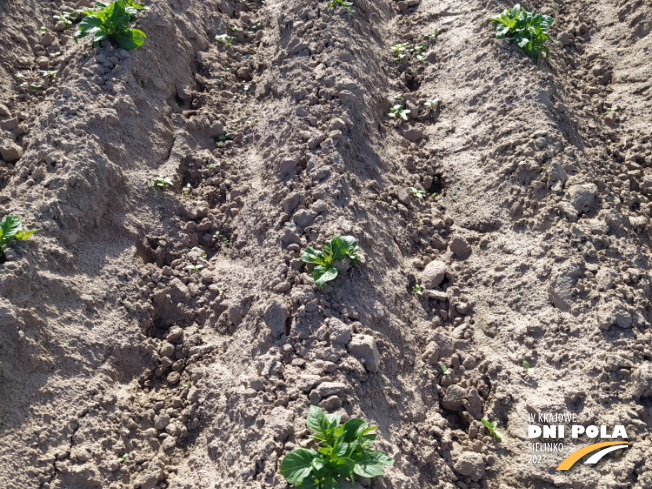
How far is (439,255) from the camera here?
153 inches

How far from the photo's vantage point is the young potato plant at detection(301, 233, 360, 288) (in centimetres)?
322

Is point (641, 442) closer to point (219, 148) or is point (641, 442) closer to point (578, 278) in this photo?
point (578, 278)

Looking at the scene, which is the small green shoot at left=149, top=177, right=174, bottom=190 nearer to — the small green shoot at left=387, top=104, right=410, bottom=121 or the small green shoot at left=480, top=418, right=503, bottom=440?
the small green shoot at left=387, top=104, right=410, bottom=121

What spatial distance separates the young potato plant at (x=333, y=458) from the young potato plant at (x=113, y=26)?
11.8 feet

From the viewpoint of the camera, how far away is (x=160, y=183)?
160 inches

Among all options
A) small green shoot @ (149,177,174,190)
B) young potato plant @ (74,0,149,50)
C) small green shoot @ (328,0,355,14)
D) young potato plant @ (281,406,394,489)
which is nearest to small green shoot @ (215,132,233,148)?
small green shoot @ (149,177,174,190)

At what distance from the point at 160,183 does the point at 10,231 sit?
1163mm

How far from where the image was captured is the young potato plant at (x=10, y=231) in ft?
10.5

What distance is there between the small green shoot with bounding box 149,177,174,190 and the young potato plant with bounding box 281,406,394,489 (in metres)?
2.34

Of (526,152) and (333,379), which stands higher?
(526,152)

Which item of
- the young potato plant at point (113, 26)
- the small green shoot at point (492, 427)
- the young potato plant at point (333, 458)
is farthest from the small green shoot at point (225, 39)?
the small green shoot at point (492, 427)

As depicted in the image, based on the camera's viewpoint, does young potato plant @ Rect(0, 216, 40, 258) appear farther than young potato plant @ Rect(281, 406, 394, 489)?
Yes

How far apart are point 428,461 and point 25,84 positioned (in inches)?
179

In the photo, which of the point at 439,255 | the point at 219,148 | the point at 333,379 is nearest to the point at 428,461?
the point at 333,379
